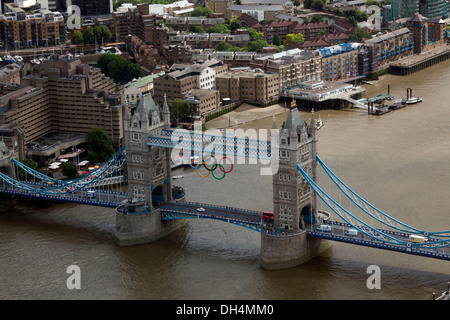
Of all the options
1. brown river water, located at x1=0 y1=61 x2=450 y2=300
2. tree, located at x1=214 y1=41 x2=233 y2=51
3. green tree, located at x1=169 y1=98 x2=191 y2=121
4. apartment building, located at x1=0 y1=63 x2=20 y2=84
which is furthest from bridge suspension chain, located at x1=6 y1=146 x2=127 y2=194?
tree, located at x1=214 y1=41 x2=233 y2=51

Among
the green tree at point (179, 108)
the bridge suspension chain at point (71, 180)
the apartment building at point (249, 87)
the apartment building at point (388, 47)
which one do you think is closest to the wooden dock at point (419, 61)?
the apartment building at point (388, 47)

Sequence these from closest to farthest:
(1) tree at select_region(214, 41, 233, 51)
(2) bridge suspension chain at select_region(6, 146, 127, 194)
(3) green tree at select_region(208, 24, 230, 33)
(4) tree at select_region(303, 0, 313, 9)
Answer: (2) bridge suspension chain at select_region(6, 146, 127, 194) → (1) tree at select_region(214, 41, 233, 51) → (3) green tree at select_region(208, 24, 230, 33) → (4) tree at select_region(303, 0, 313, 9)

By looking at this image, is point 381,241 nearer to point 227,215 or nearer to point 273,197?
point 273,197

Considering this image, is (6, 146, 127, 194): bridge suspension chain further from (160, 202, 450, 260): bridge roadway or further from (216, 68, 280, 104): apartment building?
(216, 68, 280, 104): apartment building

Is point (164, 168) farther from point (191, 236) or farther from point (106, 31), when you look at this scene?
point (106, 31)

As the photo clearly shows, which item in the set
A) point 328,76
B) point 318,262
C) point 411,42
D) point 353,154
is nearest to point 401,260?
point 318,262

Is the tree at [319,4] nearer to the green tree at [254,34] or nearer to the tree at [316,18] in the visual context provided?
the tree at [316,18]
